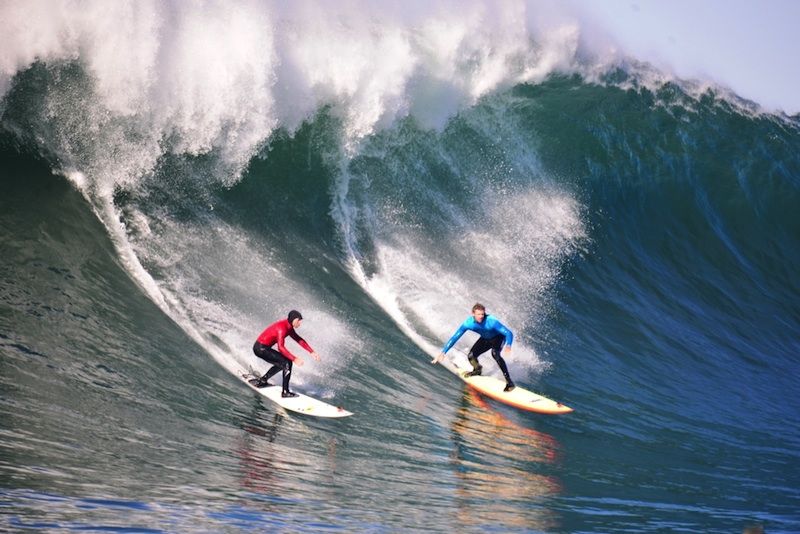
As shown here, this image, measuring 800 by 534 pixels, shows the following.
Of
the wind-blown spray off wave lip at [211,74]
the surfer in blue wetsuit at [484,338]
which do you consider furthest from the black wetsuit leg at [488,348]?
the wind-blown spray off wave lip at [211,74]

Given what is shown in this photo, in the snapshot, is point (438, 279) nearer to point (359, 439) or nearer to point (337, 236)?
point (337, 236)

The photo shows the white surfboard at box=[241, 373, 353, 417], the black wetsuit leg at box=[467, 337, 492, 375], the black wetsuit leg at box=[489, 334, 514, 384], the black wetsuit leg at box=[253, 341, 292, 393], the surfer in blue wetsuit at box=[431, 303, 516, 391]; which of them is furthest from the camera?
the black wetsuit leg at box=[467, 337, 492, 375]

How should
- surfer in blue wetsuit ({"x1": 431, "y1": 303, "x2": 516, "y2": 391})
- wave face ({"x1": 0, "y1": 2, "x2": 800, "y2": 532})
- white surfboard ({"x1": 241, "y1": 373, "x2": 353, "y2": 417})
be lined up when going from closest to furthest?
wave face ({"x1": 0, "y1": 2, "x2": 800, "y2": 532}) < white surfboard ({"x1": 241, "y1": 373, "x2": 353, "y2": 417}) < surfer in blue wetsuit ({"x1": 431, "y1": 303, "x2": 516, "y2": 391})

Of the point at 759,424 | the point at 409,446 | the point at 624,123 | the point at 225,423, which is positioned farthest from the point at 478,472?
the point at 624,123

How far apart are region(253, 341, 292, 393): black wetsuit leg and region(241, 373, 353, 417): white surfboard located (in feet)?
0.39

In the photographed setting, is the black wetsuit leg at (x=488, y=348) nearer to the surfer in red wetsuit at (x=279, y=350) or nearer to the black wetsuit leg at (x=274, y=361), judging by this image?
the surfer in red wetsuit at (x=279, y=350)

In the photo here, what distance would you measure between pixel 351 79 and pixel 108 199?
16.3 feet

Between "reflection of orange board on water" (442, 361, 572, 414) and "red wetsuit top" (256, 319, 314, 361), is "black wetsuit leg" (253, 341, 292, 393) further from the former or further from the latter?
"reflection of orange board on water" (442, 361, 572, 414)

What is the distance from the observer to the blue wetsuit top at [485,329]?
32.7ft

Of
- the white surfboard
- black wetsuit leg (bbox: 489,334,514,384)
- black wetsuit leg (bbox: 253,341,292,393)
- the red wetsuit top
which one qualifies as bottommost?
the white surfboard

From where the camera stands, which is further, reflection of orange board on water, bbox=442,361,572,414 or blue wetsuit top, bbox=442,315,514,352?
blue wetsuit top, bbox=442,315,514,352

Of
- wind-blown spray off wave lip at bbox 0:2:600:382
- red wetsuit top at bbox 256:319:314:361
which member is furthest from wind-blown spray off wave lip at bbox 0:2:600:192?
red wetsuit top at bbox 256:319:314:361

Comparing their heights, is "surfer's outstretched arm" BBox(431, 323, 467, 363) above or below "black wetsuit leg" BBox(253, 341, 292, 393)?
above

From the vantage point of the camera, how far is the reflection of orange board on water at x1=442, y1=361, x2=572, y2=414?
30.8 ft
